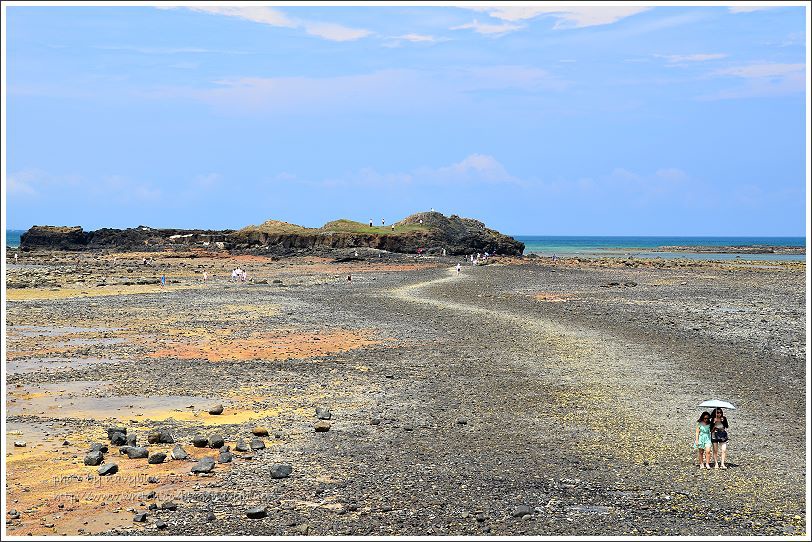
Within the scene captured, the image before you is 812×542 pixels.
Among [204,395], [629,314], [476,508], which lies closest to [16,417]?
[204,395]

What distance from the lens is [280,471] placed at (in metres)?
12.9

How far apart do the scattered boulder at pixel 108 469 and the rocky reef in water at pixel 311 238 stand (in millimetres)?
75818

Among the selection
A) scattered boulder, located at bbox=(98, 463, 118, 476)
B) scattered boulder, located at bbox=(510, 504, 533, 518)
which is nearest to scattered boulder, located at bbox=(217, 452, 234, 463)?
scattered boulder, located at bbox=(98, 463, 118, 476)

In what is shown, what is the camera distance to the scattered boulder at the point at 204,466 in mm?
13000

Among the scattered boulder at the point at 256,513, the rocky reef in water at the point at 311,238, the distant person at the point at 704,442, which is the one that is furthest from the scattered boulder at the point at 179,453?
the rocky reef in water at the point at 311,238

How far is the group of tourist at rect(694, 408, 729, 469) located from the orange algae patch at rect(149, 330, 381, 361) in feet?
46.0

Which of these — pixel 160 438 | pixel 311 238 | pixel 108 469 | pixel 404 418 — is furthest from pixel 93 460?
pixel 311 238

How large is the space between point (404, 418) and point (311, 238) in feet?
256

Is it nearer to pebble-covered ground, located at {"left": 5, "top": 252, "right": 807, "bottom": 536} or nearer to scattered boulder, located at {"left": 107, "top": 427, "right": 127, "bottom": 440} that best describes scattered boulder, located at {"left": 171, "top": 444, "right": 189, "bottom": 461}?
pebble-covered ground, located at {"left": 5, "top": 252, "right": 807, "bottom": 536}

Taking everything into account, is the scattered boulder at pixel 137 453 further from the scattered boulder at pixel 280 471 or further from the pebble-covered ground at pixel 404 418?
the scattered boulder at pixel 280 471

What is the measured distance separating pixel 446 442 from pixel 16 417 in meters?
8.91

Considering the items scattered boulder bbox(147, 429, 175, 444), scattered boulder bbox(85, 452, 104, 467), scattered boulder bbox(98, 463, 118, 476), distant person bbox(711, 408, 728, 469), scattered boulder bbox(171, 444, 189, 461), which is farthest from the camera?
scattered boulder bbox(147, 429, 175, 444)

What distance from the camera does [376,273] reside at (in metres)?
68.2

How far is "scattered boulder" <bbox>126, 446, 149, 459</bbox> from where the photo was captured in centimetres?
1374
